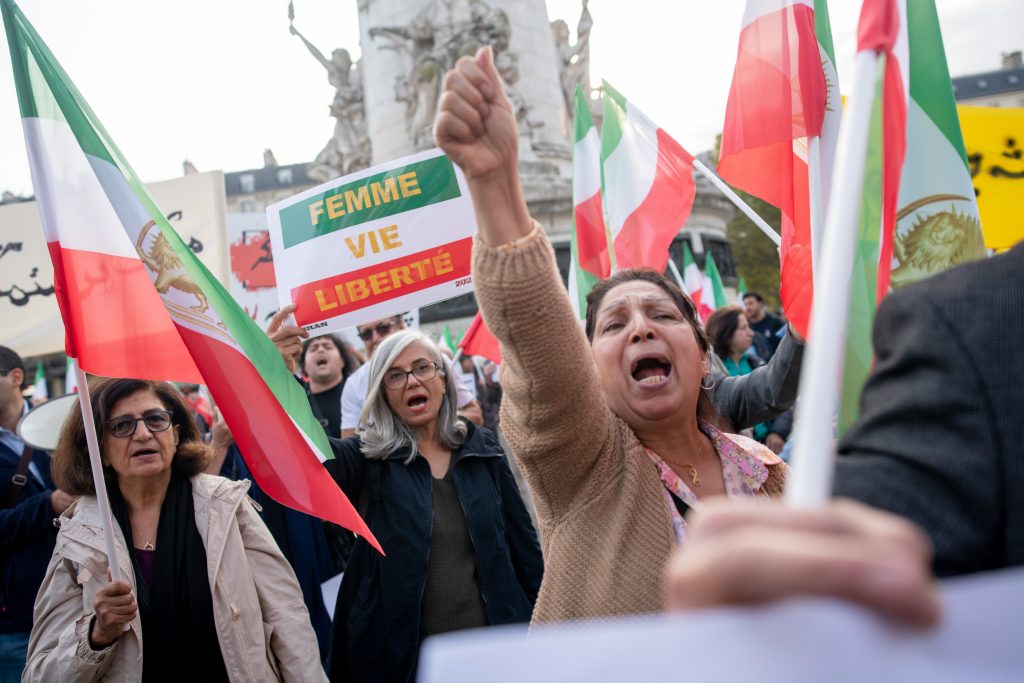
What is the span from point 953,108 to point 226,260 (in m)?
4.29

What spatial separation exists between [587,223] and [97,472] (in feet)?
11.5

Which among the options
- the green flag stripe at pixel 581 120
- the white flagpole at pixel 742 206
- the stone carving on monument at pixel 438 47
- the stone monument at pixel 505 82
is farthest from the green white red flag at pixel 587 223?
the stone carving on monument at pixel 438 47

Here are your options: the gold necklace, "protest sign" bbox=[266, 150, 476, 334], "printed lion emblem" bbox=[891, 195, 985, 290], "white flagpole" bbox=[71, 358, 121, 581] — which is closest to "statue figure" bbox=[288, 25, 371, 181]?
"protest sign" bbox=[266, 150, 476, 334]

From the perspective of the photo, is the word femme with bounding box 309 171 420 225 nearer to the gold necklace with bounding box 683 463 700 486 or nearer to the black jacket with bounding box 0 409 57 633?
the black jacket with bounding box 0 409 57 633

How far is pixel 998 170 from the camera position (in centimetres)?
428

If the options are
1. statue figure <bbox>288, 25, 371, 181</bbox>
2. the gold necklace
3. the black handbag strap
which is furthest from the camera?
statue figure <bbox>288, 25, 371, 181</bbox>

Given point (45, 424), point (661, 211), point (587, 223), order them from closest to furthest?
point (45, 424) < point (661, 211) < point (587, 223)

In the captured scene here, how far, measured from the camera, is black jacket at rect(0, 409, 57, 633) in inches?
143

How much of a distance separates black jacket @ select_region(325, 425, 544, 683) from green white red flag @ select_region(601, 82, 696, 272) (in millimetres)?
1811

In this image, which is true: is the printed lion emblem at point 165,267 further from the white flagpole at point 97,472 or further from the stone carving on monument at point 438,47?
the stone carving on monument at point 438,47

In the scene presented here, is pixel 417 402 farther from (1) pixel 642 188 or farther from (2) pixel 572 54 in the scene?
(2) pixel 572 54

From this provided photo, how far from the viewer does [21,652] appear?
146 inches

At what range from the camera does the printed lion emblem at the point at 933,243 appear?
89.0 inches

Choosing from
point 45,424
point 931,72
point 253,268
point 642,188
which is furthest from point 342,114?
point 931,72
